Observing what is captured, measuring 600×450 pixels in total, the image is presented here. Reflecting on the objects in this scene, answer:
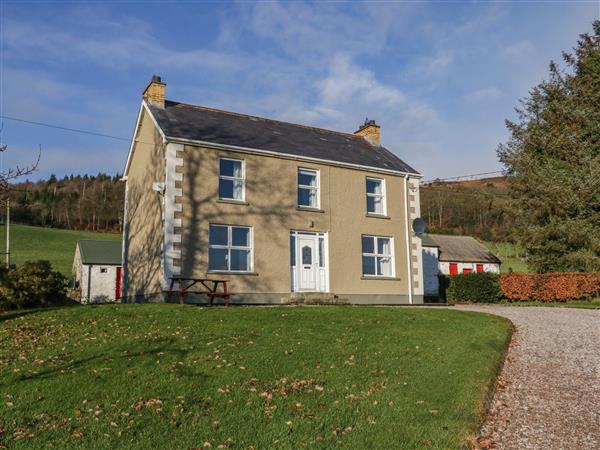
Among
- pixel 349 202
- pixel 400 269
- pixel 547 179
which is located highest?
pixel 547 179

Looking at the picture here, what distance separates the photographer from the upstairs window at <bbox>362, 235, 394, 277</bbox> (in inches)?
916

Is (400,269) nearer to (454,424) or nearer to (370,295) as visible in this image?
(370,295)

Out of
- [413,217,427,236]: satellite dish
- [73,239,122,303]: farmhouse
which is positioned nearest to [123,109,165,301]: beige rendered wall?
[413,217,427,236]: satellite dish

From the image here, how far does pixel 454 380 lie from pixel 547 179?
25.9m

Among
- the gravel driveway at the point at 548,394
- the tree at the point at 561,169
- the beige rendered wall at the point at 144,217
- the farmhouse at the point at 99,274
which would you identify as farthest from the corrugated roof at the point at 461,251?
the gravel driveway at the point at 548,394

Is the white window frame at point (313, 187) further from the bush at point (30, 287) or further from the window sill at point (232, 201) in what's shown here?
the bush at point (30, 287)

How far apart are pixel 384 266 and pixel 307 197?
4.64 metres

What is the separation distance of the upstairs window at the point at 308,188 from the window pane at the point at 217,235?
361cm

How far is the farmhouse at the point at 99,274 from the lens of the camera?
127 feet

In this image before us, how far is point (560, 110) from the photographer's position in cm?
3359

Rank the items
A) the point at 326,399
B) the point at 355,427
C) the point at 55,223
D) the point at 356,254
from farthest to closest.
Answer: the point at 55,223, the point at 356,254, the point at 326,399, the point at 355,427

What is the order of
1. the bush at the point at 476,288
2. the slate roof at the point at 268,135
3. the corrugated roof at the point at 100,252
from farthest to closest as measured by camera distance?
the corrugated roof at the point at 100,252
the bush at the point at 476,288
the slate roof at the point at 268,135

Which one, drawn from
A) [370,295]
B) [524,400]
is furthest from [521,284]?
[524,400]

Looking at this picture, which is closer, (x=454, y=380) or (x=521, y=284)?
(x=454, y=380)
